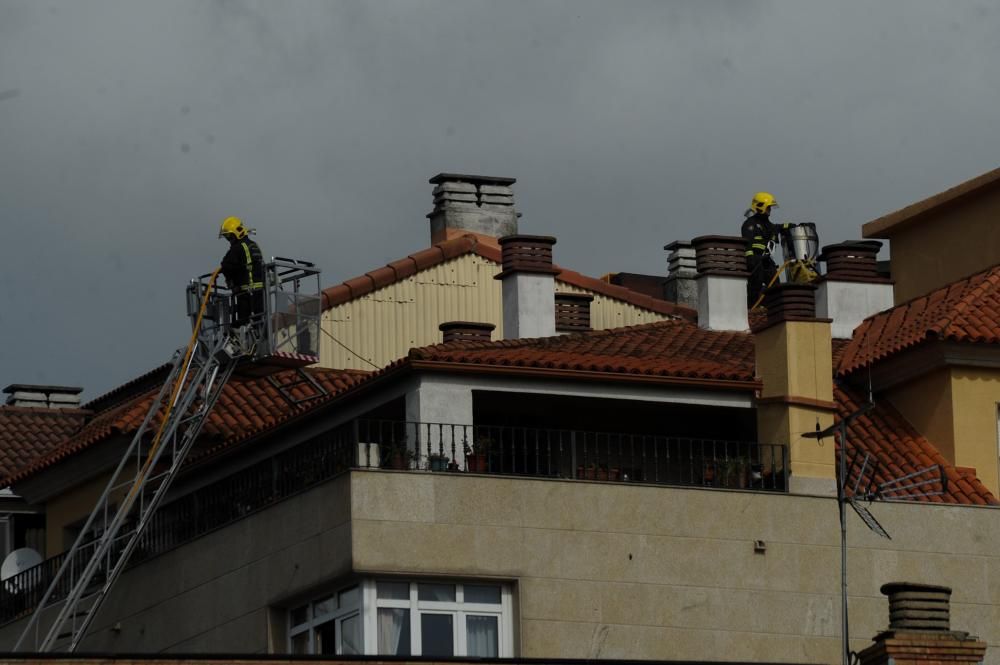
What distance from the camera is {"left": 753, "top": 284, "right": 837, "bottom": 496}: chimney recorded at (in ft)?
137

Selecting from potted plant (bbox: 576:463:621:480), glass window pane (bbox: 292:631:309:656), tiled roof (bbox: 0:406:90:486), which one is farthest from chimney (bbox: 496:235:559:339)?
glass window pane (bbox: 292:631:309:656)

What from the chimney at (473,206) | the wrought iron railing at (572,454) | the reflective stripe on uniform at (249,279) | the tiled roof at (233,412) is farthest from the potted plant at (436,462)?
the chimney at (473,206)

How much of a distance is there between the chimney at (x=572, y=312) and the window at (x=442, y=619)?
12045 mm

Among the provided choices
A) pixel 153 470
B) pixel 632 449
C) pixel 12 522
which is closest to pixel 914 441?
pixel 632 449

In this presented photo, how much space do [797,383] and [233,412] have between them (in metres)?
9.04

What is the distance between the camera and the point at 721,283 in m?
48.8

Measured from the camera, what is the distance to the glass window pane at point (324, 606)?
39.5 metres

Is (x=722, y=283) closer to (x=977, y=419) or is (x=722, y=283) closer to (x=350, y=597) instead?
(x=977, y=419)

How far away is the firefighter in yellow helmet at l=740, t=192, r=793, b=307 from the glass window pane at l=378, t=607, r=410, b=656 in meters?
16.6

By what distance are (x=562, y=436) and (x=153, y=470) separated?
21.5 feet

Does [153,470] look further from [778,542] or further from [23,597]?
[778,542]

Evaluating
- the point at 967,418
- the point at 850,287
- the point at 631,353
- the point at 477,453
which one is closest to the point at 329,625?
the point at 477,453

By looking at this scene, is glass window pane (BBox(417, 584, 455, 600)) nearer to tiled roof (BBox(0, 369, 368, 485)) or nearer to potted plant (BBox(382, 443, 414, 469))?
potted plant (BBox(382, 443, 414, 469))

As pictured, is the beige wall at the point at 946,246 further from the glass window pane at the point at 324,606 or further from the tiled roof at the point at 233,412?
the glass window pane at the point at 324,606
